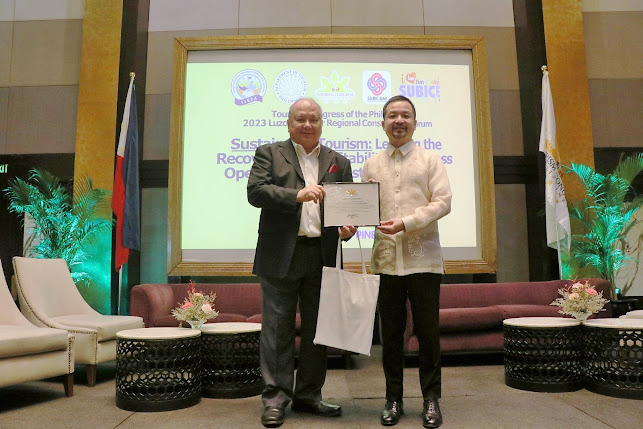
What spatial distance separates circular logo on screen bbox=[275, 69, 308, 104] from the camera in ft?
16.7

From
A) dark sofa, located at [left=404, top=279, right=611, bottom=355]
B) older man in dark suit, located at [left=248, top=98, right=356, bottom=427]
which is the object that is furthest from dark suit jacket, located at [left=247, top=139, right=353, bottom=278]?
dark sofa, located at [left=404, top=279, right=611, bottom=355]

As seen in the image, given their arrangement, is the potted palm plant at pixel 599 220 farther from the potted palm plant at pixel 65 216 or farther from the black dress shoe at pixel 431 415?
the potted palm plant at pixel 65 216

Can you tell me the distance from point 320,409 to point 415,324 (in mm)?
622

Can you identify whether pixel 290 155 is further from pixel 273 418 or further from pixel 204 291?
pixel 204 291

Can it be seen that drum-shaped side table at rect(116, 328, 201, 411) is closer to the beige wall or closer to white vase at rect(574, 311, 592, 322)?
white vase at rect(574, 311, 592, 322)

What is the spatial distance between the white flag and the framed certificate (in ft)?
11.3

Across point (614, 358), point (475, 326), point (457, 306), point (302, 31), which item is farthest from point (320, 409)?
point (302, 31)

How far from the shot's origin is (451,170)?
506 centimetres

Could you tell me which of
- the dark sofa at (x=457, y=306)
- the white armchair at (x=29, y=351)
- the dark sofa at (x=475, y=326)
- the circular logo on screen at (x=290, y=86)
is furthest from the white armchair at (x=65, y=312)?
the circular logo on screen at (x=290, y=86)

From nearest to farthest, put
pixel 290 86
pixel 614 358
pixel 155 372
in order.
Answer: pixel 155 372, pixel 614 358, pixel 290 86

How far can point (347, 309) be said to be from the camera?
86.0 inches

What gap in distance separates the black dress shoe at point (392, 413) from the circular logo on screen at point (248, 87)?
3565 mm

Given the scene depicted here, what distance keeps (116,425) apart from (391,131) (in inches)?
73.2

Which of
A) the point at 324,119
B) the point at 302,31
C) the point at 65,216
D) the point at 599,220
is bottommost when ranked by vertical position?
the point at 599,220
